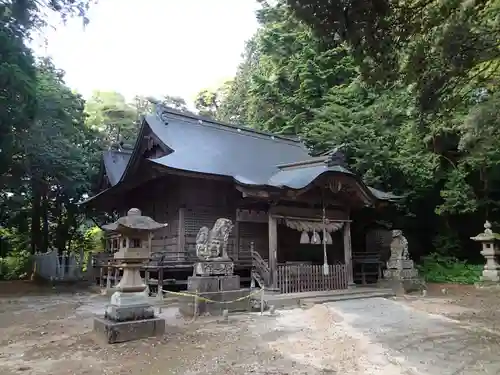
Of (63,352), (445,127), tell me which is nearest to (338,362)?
(63,352)

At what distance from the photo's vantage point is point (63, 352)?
6254mm

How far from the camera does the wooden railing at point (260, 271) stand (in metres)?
12.1

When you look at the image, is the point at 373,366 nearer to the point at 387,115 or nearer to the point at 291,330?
the point at 291,330

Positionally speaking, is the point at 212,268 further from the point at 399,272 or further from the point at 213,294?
the point at 399,272

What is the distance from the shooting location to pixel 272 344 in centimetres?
670

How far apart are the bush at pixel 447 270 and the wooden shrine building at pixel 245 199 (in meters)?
4.14

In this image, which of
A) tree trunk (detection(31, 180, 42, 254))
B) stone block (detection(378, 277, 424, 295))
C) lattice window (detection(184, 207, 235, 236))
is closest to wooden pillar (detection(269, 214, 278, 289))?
lattice window (detection(184, 207, 235, 236))

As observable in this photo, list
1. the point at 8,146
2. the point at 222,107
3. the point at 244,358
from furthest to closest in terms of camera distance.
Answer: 1. the point at 222,107
2. the point at 8,146
3. the point at 244,358

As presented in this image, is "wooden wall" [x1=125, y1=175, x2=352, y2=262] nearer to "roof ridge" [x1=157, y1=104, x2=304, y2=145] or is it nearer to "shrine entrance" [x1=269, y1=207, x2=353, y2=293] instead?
"shrine entrance" [x1=269, y1=207, x2=353, y2=293]

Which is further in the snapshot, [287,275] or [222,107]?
[222,107]

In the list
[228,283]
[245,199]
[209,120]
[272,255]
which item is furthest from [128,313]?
[209,120]

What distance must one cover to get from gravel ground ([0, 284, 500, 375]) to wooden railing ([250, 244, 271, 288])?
199cm

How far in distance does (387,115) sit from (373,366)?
1381cm

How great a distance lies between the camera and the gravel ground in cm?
543
